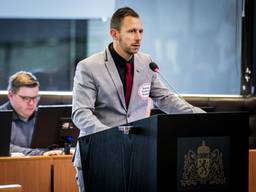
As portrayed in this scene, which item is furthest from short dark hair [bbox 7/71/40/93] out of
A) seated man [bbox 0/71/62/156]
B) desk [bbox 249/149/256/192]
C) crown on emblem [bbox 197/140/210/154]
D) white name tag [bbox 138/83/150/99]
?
crown on emblem [bbox 197/140/210/154]

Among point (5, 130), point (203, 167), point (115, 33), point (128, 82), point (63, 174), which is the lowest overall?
point (63, 174)

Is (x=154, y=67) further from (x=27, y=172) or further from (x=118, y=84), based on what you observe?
(x=27, y=172)

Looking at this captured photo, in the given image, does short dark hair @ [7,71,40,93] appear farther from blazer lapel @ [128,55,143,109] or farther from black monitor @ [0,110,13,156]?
blazer lapel @ [128,55,143,109]

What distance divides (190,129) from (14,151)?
2.16 metres

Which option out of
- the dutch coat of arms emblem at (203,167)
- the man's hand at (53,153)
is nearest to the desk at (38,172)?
the man's hand at (53,153)

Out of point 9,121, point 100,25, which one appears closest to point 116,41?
point 9,121

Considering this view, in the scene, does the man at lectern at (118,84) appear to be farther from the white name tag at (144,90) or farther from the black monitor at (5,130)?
the black monitor at (5,130)

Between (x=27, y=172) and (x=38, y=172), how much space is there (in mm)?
66

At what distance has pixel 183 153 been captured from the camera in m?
2.36

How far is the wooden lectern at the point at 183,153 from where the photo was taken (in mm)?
2301

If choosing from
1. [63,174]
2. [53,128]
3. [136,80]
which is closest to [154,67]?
[136,80]

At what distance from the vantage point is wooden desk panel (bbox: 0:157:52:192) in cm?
364

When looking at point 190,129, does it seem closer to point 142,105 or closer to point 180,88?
point 142,105

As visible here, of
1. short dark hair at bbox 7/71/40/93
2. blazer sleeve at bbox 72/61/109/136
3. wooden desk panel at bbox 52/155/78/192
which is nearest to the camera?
blazer sleeve at bbox 72/61/109/136
